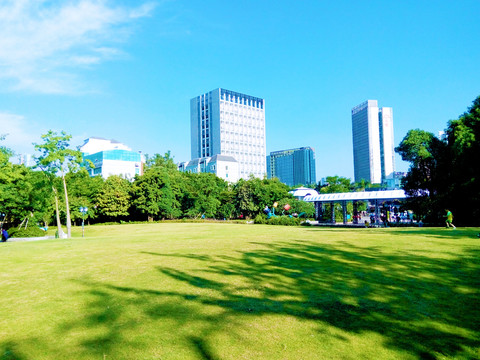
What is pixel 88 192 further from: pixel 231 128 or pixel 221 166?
pixel 231 128

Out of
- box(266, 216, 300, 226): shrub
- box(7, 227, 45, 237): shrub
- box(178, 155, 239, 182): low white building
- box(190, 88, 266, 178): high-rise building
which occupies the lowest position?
box(266, 216, 300, 226): shrub

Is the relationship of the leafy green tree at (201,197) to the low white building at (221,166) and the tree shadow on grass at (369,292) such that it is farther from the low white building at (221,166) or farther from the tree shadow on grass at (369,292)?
the low white building at (221,166)

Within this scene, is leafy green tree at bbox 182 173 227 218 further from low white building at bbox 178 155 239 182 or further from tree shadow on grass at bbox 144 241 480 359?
low white building at bbox 178 155 239 182

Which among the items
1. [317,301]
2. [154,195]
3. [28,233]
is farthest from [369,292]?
[154,195]

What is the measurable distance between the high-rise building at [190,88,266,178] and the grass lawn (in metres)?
150

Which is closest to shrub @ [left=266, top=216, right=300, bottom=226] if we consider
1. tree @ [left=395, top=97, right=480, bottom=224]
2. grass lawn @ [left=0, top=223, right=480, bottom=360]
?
tree @ [left=395, top=97, right=480, bottom=224]

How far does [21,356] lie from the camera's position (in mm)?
5363

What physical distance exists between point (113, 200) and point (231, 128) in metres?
106

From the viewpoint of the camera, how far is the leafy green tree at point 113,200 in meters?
68.4

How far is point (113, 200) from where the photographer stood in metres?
68.7

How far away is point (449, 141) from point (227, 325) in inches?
1475

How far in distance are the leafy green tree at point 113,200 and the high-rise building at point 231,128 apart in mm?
93468

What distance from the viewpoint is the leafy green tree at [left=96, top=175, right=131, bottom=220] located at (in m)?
68.4

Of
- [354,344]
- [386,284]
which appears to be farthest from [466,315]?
[354,344]
